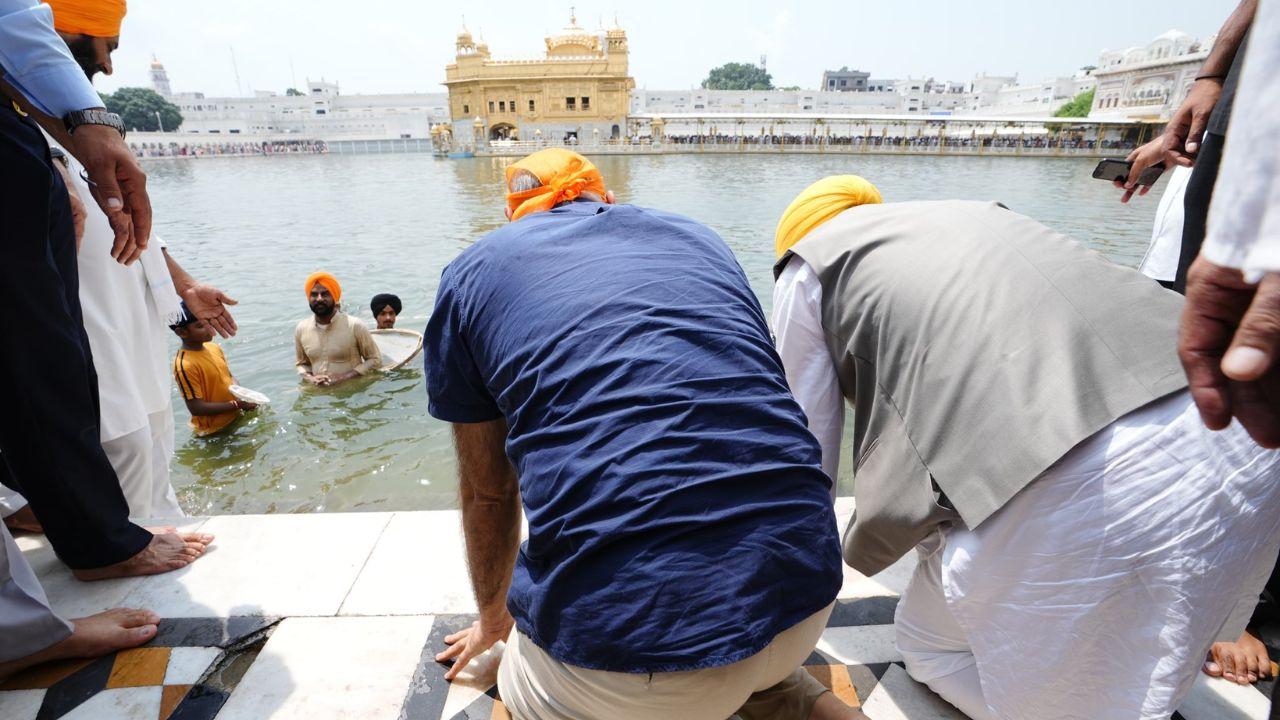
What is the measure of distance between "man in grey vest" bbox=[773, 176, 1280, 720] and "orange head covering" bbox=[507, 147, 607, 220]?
547 millimetres

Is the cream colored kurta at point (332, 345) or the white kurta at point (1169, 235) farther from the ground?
the white kurta at point (1169, 235)

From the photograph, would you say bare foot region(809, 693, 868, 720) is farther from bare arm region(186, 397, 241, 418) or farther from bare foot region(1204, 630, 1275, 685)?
bare arm region(186, 397, 241, 418)

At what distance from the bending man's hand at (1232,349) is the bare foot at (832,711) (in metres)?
0.93

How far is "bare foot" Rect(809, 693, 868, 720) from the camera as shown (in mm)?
1275

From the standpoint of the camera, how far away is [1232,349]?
56cm

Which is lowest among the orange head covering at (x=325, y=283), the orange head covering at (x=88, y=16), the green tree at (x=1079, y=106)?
the orange head covering at (x=325, y=283)

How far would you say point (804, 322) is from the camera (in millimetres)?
1516

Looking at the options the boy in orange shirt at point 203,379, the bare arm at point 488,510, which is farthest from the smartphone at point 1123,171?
the boy in orange shirt at point 203,379

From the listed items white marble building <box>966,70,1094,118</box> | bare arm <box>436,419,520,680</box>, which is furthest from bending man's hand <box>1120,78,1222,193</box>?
white marble building <box>966,70,1094,118</box>

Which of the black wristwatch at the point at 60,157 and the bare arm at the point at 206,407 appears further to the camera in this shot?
the bare arm at the point at 206,407

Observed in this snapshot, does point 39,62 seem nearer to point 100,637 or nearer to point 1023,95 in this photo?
point 100,637

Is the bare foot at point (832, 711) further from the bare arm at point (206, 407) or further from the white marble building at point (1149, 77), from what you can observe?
the white marble building at point (1149, 77)

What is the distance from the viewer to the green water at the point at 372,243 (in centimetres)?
421

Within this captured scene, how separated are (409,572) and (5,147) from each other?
1.51m
